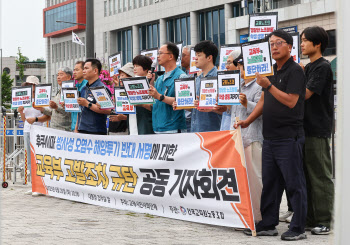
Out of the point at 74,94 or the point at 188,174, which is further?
the point at 74,94

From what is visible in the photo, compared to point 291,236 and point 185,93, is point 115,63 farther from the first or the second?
point 291,236

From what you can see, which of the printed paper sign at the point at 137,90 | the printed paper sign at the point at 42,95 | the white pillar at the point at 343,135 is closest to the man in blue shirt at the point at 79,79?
the printed paper sign at the point at 42,95

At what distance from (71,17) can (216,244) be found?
80.7m

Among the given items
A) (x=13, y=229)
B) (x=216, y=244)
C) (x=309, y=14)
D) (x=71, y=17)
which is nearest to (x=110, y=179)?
(x=13, y=229)

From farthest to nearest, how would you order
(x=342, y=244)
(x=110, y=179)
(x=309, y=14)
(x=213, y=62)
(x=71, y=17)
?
(x=71, y=17)
(x=309, y=14)
(x=110, y=179)
(x=213, y=62)
(x=342, y=244)

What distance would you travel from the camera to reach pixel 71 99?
33.8 feet

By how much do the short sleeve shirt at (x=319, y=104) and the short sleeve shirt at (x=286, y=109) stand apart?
42cm

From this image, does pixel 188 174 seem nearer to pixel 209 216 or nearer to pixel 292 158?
pixel 209 216

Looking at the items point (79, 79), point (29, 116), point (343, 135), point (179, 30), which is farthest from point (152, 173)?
point (179, 30)

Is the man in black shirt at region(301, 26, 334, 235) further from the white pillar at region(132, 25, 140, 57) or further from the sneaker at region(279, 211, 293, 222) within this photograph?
the white pillar at region(132, 25, 140, 57)

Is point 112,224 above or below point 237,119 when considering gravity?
below

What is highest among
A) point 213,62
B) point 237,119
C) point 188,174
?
point 213,62

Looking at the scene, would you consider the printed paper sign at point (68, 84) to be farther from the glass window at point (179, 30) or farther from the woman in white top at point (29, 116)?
the glass window at point (179, 30)

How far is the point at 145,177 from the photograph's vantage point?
28.2 feet
